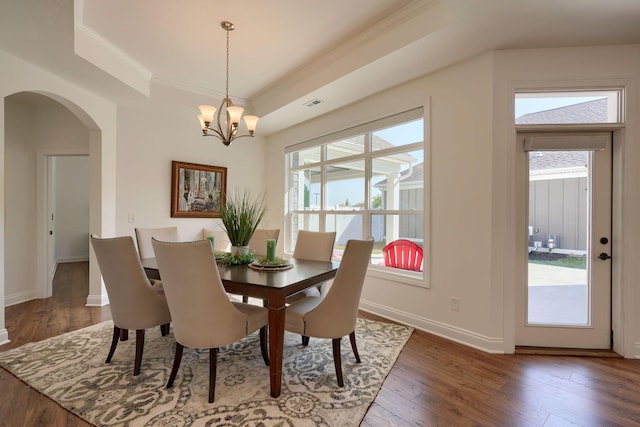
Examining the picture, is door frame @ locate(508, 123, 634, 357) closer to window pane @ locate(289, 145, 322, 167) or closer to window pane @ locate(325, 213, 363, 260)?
window pane @ locate(325, 213, 363, 260)

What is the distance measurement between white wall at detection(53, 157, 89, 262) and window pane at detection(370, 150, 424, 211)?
22.5 feet

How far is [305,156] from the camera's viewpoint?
16.3 feet

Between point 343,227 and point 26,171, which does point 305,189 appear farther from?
point 26,171

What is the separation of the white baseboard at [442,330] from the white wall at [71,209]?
23.4 ft

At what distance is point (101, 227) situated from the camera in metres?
3.70

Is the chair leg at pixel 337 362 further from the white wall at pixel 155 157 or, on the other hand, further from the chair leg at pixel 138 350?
the white wall at pixel 155 157

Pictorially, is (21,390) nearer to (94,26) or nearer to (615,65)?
(94,26)

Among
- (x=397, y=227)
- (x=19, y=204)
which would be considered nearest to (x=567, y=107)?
(x=397, y=227)

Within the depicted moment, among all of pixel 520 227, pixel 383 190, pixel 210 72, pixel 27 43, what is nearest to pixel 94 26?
pixel 27 43

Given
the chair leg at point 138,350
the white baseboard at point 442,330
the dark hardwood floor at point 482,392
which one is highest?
the chair leg at point 138,350

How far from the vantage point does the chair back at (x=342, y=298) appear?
201 centimetres

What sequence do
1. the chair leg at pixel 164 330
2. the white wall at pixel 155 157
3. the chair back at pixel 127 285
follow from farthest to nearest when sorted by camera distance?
1. the white wall at pixel 155 157
2. the chair leg at pixel 164 330
3. the chair back at pixel 127 285

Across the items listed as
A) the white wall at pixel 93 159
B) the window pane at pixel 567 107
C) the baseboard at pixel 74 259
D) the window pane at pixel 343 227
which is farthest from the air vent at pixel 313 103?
the baseboard at pixel 74 259

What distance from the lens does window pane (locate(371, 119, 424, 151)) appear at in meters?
3.28
